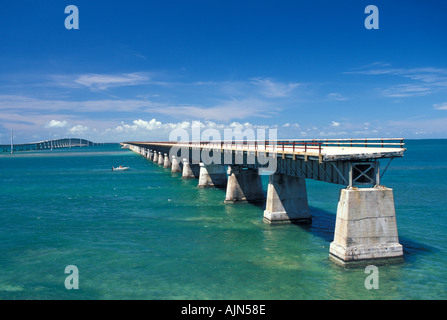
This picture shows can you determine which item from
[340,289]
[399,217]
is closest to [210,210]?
[399,217]

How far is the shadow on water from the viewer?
79.9 feet

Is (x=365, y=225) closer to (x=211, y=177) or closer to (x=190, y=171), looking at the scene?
(x=211, y=177)

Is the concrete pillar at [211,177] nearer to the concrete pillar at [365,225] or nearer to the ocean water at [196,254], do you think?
the ocean water at [196,254]

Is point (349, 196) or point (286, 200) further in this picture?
point (286, 200)

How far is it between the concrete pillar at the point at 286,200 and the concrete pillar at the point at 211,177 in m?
27.0

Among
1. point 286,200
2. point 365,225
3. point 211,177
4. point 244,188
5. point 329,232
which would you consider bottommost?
point 329,232

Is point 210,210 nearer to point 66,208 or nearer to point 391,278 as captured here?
point 66,208

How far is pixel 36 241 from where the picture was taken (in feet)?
92.6

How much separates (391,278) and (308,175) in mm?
9356

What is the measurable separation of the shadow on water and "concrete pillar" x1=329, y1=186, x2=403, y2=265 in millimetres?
3053

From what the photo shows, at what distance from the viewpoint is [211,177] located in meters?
59.2

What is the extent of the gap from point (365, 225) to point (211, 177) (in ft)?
131

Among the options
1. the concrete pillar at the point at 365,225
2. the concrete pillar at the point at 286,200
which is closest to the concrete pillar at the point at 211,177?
the concrete pillar at the point at 286,200

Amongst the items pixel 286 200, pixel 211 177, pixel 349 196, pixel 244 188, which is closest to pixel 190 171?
pixel 211 177
